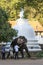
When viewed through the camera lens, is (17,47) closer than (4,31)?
No

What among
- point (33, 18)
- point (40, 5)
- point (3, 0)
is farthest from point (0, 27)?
point (33, 18)

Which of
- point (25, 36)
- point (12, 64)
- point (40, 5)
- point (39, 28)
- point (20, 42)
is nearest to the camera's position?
point (12, 64)

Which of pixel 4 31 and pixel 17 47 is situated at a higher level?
pixel 4 31

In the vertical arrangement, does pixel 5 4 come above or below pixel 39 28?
above

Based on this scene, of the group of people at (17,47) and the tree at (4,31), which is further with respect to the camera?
the group of people at (17,47)

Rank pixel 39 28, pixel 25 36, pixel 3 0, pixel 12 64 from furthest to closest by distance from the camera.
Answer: pixel 39 28 < pixel 3 0 < pixel 25 36 < pixel 12 64

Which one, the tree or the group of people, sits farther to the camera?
the group of people

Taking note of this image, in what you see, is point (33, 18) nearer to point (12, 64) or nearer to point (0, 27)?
point (0, 27)

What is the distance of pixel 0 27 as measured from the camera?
28.6 m

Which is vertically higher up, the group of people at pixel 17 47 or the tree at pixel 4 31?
the tree at pixel 4 31

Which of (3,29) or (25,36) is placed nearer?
(3,29)

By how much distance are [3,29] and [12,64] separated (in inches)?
280

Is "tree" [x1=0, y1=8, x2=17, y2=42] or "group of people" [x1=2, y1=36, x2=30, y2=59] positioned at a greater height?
"tree" [x1=0, y1=8, x2=17, y2=42]

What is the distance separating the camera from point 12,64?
21938mm
